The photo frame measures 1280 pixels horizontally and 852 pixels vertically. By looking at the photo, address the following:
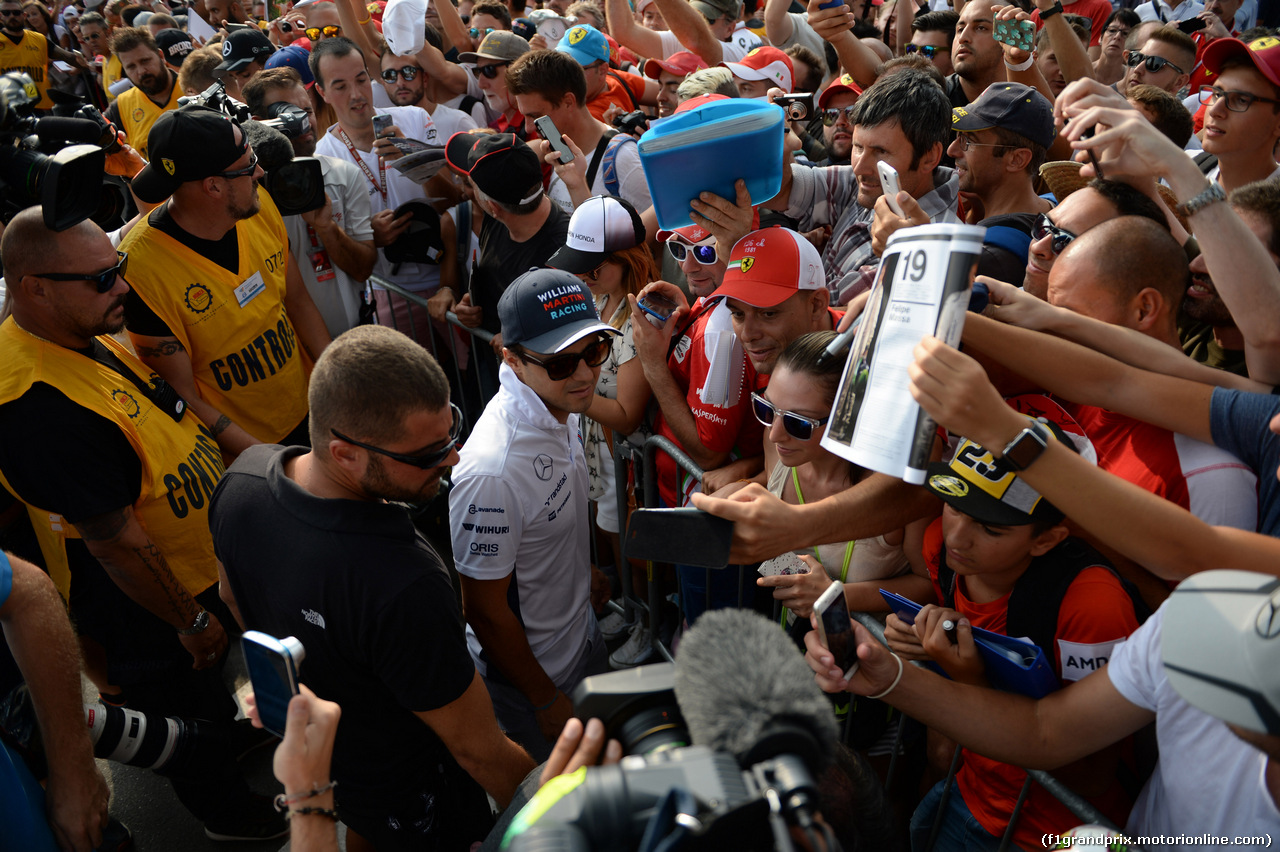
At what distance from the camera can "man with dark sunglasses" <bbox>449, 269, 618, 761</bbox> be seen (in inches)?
113

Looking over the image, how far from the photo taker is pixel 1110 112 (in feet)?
7.40

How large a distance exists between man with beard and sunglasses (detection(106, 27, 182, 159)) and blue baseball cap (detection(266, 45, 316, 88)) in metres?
1.28

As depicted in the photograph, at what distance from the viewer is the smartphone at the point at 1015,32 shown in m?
4.30

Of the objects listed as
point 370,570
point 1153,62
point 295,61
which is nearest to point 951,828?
point 370,570

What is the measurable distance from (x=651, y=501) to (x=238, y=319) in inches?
89.3

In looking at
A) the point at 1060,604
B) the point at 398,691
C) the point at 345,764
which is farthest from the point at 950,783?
the point at 345,764

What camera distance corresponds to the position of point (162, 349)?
375cm

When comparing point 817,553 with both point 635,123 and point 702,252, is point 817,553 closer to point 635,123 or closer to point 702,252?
point 702,252

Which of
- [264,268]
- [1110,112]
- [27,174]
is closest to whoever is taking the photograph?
[1110,112]

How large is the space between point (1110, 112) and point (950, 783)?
1944 millimetres

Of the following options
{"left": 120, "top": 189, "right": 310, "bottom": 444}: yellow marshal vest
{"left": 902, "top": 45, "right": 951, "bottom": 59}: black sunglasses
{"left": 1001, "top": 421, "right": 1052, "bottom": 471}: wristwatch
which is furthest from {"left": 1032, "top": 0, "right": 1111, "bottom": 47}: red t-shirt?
{"left": 1001, "top": 421, "right": 1052, "bottom": 471}: wristwatch

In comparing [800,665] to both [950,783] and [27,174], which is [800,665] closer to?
[950,783]

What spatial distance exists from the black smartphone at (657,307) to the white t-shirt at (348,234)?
246 centimetres

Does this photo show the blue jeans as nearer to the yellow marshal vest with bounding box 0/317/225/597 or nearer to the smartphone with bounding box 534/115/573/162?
the yellow marshal vest with bounding box 0/317/225/597
